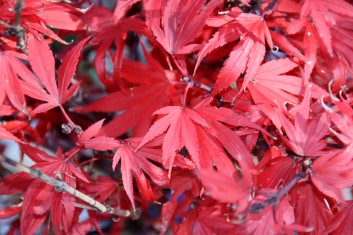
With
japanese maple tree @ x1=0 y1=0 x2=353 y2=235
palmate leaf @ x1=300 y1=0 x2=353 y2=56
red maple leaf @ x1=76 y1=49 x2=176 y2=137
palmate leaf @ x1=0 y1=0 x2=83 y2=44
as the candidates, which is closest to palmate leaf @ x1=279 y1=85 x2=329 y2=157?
japanese maple tree @ x1=0 y1=0 x2=353 y2=235

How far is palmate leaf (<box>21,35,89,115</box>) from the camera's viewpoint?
2.17 feet

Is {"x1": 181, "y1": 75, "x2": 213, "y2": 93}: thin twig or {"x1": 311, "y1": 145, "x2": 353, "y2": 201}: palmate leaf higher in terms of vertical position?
{"x1": 181, "y1": 75, "x2": 213, "y2": 93}: thin twig

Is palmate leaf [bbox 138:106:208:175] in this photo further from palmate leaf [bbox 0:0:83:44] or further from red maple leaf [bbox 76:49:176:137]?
palmate leaf [bbox 0:0:83:44]

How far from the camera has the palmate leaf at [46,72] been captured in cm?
66

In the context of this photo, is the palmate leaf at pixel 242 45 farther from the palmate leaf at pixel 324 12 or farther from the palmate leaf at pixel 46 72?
the palmate leaf at pixel 46 72

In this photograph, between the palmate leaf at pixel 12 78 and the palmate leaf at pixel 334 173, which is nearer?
the palmate leaf at pixel 334 173

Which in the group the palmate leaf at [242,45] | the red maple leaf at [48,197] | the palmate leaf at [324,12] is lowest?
the red maple leaf at [48,197]

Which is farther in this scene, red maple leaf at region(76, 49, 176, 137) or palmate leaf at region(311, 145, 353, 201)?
red maple leaf at region(76, 49, 176, 137)

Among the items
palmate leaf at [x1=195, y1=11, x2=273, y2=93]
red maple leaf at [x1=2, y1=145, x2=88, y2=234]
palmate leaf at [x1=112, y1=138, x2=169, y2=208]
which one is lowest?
red maple leaf at [x1=2, y1=145, x2=88, y2=234]

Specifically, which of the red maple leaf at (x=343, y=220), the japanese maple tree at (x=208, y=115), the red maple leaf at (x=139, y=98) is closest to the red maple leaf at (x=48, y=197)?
the japanese maple tree at (x=208, y=115)

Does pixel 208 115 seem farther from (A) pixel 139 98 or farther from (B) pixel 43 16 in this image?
(B) pixel 43 16

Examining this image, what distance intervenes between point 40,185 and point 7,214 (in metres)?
0.10

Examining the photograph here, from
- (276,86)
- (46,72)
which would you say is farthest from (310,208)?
(46,72)

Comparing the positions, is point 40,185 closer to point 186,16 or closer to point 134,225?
point 186,16
